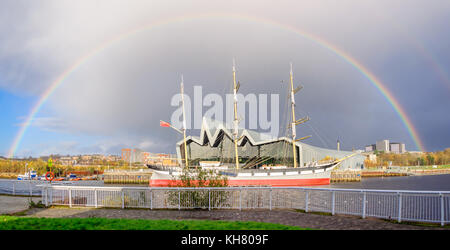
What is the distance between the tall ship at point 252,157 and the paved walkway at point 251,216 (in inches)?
1328

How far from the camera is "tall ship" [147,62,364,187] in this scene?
5844 centimetres

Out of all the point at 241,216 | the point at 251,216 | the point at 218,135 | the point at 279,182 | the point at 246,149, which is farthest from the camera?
the point at 246,149

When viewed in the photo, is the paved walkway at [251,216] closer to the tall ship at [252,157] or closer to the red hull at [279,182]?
the tall ship at [252,157]

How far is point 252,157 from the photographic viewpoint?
272 feet

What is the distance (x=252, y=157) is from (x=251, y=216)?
71.0 m

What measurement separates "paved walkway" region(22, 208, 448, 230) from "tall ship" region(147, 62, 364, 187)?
3374 centimetres

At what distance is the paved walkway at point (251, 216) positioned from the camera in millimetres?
10258

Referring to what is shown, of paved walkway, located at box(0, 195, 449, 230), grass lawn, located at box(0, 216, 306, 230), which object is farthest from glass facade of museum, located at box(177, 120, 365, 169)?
grass lawn, located at box(0, 216, 306, 230)

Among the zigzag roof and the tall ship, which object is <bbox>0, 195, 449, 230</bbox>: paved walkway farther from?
the zigzag roof

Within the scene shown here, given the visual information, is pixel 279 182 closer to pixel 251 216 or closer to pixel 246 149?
pixel 246 149

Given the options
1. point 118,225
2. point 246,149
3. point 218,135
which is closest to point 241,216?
point 118,225

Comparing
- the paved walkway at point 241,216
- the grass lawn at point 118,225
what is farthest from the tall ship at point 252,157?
the grass lawn at point 118,225
